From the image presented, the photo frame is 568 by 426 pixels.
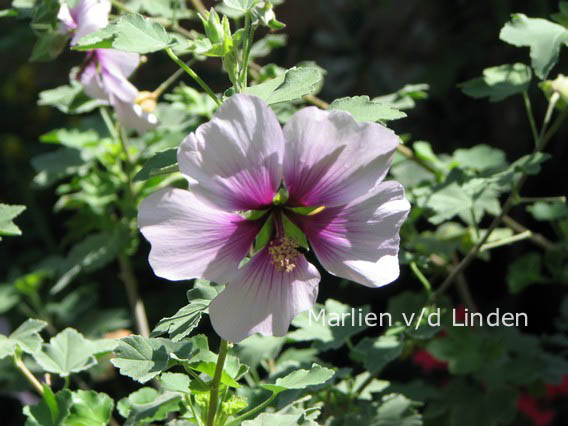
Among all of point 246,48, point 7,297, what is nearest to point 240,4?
point 246,48

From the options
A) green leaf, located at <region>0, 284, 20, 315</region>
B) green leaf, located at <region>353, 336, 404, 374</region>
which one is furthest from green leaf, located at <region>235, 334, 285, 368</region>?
green leaf, located at <region>0, 284, 20, 315</region>

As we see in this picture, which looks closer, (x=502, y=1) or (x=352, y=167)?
(x=352, y=167)

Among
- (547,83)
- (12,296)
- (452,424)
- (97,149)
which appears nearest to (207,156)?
(547,83)

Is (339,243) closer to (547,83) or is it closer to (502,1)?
(547,83)

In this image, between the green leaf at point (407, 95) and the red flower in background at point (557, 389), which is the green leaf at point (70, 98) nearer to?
the green leaf at point (407, 95)

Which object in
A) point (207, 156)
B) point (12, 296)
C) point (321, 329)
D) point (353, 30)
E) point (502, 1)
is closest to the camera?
point (207, 156)

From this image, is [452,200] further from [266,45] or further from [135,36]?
[135,36]
